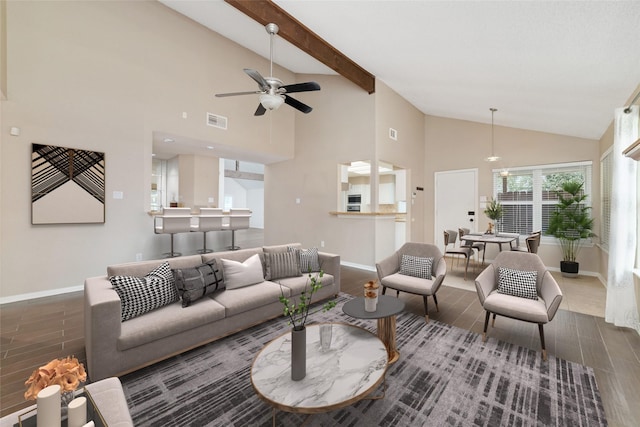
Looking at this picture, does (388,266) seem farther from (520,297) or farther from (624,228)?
(624,228)

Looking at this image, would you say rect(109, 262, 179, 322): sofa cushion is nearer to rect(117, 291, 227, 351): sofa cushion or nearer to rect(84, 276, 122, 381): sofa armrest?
rect(117, 291, 227, 351): sofa cushion

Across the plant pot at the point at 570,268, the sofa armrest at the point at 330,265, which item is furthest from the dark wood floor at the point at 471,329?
the plant pot at the point at 570,268

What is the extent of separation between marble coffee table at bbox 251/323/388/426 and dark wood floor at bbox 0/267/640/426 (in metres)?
1.53

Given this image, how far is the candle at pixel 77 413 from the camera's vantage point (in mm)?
934

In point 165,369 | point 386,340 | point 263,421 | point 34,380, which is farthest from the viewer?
point 386,340

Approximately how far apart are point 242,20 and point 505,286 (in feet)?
19.7

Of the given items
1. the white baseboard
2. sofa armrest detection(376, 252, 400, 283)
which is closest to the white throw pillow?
sofa armrest detection(376, 252, 400, 283)

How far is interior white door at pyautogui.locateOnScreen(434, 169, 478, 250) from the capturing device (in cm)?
666

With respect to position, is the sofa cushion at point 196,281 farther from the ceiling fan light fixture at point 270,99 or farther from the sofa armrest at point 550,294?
the sofa armrest at point 550,294

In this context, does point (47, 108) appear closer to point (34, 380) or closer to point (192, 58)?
point (192, 58)

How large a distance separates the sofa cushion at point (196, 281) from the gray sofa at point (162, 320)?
0.25ft

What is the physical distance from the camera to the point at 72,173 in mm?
4027

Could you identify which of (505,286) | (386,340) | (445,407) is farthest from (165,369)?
(505,286)

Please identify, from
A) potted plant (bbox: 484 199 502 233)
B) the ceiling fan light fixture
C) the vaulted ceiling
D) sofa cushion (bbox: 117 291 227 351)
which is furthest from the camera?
potted plant (bbox: 484 199 502 233)
